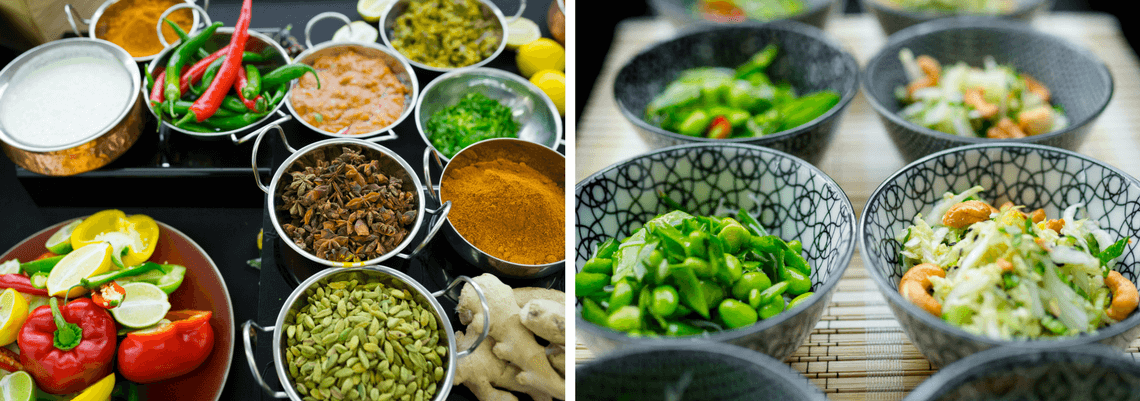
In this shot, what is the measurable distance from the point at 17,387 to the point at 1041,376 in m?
1.61

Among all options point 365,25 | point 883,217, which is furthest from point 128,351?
point 883,217

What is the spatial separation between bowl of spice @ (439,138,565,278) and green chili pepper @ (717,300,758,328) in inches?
15.7

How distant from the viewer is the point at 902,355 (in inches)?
44.8

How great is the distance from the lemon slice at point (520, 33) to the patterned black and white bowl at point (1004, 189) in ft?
3.09

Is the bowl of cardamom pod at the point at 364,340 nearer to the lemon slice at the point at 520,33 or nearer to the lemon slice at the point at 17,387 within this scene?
the lemon slice at the point at 17,387

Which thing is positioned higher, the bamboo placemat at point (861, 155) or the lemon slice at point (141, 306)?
the bamboo placemat at point (861, 155)

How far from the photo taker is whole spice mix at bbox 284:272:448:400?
3.91ft

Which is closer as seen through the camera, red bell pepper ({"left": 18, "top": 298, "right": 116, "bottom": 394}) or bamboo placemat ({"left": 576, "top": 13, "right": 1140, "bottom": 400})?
bamboo placemat ({"left": 576, "top": 13, "right": 1140, "bottom": 400})

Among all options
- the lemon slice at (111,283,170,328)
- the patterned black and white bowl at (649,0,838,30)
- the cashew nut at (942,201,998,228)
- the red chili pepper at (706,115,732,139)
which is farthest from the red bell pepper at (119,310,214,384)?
the patterned black and white bowl at (649,0,838,30)

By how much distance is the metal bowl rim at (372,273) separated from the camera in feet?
3.82

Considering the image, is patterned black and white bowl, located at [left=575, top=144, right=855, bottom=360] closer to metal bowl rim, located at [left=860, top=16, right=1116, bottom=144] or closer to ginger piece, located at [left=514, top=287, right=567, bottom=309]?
ginger piece, located at [left=514, top=287, right=567, bottom=309]

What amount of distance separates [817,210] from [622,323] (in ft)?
1.42

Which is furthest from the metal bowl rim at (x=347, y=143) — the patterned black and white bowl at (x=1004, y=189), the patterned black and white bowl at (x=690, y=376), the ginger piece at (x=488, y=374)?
the patterned black and white bowl at (x=1004, y=189)

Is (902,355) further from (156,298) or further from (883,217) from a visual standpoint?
(156,298)
